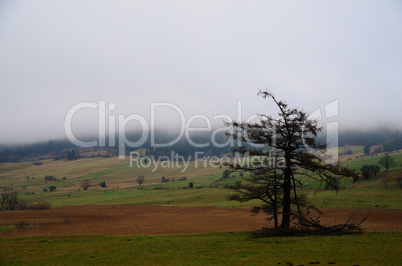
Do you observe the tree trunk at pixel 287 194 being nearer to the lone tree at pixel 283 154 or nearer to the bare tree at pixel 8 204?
the lone tree at pixel 283 154

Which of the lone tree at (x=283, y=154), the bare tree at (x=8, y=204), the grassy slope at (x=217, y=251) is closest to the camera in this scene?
the grassy slope at (x=217, y=251)

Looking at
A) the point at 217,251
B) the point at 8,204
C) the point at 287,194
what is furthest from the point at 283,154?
the point at 8,204

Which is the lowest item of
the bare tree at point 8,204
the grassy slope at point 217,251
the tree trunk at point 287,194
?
the bare tree at point 8,204

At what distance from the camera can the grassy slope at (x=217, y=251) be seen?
1370cm

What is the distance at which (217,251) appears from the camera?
17.0m

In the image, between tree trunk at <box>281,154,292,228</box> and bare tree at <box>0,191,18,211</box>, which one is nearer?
tree trunk at <box>281,154,292,228</box>

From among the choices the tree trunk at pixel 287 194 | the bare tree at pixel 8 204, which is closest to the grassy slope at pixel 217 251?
the tree trunk at pixel 287 194

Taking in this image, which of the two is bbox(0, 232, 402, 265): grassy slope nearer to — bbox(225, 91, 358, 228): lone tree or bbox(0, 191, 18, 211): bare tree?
bbox(225, 91, 358, 228): lone tree

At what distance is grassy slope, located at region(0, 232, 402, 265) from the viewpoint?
13695 millimetres

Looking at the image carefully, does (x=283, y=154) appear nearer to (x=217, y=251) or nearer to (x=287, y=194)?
(x=287, y=194)

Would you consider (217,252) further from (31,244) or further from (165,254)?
(31,244)

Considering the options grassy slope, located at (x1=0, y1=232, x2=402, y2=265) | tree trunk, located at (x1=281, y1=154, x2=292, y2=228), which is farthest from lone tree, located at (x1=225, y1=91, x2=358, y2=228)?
grassy slope, located at (x1=0, y1=232, x2=402, y2=265)

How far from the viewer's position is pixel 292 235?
20938 mm

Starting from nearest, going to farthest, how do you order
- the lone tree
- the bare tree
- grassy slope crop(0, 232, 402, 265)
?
grassy slope crop(0, 232, 402, 265)
the lone tree
the bare tree
